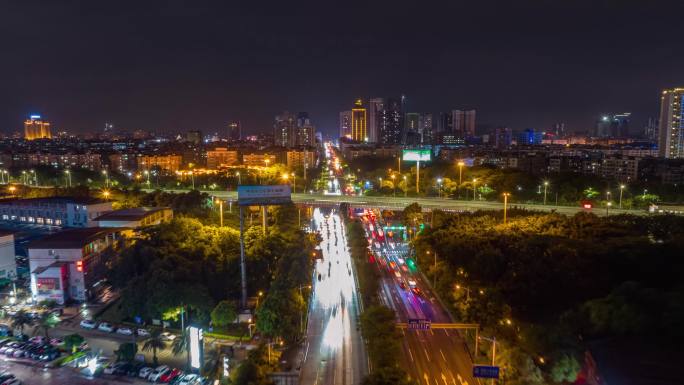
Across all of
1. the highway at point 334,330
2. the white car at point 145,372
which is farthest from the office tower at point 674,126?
the white car at point 145,372

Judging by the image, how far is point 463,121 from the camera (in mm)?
107938

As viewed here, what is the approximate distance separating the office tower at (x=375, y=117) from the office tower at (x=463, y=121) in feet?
58.4

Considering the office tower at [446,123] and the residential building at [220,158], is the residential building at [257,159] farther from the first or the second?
the office tower at [446,123]

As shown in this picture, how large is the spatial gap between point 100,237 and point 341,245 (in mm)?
9960

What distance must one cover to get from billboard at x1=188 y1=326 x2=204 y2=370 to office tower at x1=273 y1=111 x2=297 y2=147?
84505 mm

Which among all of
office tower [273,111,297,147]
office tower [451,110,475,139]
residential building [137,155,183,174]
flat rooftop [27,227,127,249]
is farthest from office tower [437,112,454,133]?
flat rooftop [27,227,127,249]

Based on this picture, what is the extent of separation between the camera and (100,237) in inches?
625

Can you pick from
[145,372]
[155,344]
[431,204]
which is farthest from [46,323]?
[431,204]

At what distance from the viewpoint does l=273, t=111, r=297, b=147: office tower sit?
95062 mm

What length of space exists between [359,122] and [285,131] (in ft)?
61.2

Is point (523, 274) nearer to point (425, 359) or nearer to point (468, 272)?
point (468, 272)

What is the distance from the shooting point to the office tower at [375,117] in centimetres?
10300

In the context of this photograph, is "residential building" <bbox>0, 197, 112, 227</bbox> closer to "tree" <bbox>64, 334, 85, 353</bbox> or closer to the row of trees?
"tree" <bbox>64, 334, 85, 353</bbox>

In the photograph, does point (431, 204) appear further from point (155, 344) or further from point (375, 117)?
point (375, 117)
